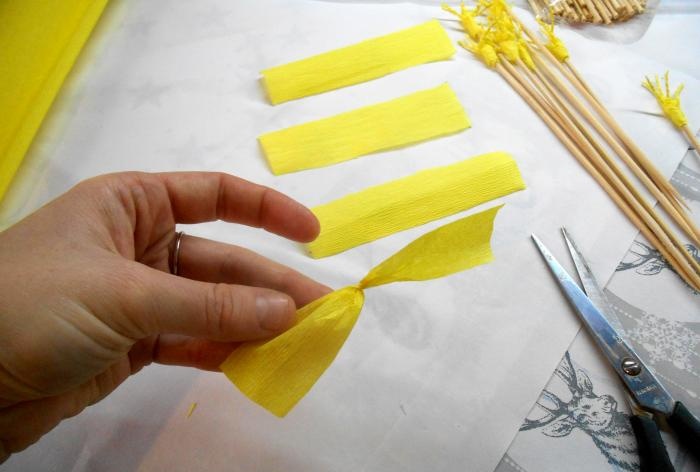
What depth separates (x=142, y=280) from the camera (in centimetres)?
54

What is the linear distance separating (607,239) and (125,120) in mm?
910

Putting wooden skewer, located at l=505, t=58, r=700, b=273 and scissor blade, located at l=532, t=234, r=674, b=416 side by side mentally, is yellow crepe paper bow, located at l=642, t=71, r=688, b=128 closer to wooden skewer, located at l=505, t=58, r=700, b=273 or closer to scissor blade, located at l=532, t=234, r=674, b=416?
wooden skewer, located at l=505, t=58, r=700, b=273

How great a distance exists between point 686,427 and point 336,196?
621mm

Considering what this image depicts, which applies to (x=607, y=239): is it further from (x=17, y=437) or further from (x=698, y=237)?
(x=17, y=437)

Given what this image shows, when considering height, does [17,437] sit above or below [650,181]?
above

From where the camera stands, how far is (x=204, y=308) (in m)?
0.56

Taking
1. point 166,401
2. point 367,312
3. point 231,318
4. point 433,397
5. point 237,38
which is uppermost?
point 237,38

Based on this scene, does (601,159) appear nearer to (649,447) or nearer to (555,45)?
(555,45)

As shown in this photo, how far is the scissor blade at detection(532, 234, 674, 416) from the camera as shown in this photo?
2.45 feet

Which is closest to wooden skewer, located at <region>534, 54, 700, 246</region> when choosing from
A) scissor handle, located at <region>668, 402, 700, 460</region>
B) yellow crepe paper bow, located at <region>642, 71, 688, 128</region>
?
yellow crepe paper bow, located at <region>642, 71, 688, 128</region>

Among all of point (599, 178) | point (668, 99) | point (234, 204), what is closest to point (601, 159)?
point (599, 178)

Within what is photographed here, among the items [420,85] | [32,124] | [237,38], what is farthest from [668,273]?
[32,124]

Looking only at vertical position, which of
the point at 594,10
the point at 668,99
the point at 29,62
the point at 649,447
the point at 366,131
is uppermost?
the point at 29,62

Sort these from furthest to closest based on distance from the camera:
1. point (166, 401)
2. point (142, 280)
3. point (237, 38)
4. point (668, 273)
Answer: point (237, 38), point (668, 273), point (166, 401), point (142, 280)
